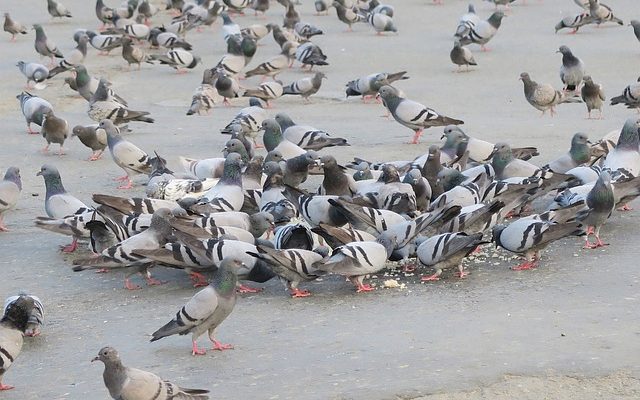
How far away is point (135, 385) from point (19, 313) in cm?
138

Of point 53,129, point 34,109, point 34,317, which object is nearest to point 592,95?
point 53,129

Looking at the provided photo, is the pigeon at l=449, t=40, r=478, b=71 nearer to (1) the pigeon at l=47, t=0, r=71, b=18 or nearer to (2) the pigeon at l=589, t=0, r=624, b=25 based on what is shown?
(2) the pigeon at l=589, t=0, r=624, b=25

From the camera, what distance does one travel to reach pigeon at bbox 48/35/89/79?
17.7m

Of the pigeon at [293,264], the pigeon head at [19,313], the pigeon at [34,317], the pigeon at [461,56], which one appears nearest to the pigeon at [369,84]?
the pigeon at [461,56]

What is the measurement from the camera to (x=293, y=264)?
7.85 metres

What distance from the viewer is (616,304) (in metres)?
7.50

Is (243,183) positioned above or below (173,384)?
below

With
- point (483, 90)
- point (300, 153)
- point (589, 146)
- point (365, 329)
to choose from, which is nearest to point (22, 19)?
point (483, 90)

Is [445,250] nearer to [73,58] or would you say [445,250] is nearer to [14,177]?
[14,177]

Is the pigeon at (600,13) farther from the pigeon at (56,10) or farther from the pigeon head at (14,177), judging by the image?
the pigeon head at (14,177)

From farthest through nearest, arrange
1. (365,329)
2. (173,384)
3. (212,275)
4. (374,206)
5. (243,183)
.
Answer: (243,183) < (374,206) < (212,275) < (365,329) < (173,384)

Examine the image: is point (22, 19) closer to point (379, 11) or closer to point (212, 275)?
point (379, 11)

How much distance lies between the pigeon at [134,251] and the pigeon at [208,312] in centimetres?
125

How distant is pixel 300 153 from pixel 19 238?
2866 mm
